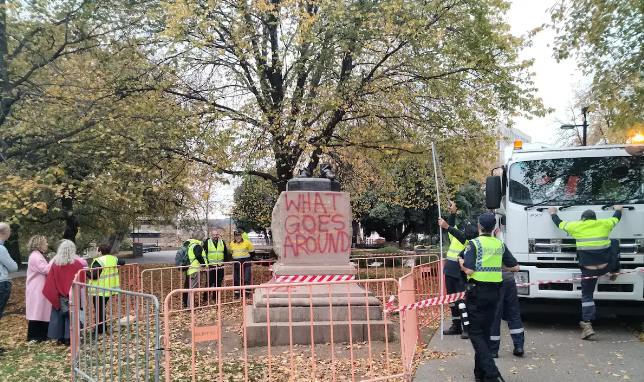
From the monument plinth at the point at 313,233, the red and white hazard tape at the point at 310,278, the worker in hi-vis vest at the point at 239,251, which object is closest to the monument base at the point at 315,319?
the red and white hazard tape at the point at 310,278

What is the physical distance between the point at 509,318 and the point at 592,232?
76.2 inches

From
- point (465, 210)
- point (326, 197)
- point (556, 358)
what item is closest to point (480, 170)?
point (326, 197)

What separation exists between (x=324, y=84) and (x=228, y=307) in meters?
5.65

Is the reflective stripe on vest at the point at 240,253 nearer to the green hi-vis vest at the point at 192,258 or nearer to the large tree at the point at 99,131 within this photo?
the green hi-vis vest at the point at 192,258

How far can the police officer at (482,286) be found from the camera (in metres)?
5.23

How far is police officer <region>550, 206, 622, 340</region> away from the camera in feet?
23.7

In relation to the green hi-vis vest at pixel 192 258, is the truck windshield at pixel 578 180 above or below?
above

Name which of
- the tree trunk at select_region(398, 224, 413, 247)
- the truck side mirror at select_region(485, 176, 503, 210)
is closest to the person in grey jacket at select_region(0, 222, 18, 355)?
the truck side mirror at select_region(485, 176, 503, 210)

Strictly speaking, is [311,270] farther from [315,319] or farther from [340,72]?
[340,72]

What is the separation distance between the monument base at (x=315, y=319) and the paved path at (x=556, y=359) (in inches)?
38.5

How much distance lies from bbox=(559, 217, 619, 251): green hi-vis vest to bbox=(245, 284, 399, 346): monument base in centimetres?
303

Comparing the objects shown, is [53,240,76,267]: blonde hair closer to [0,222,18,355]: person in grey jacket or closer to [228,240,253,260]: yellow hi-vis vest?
[0,222,18,355]: person in grey jacket

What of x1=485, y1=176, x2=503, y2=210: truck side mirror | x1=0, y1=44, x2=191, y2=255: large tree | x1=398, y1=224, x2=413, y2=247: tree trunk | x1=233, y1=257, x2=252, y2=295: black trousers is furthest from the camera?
x1=398, y1=224, x2=413, y2=247: tree trunk

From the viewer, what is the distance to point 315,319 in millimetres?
7848
